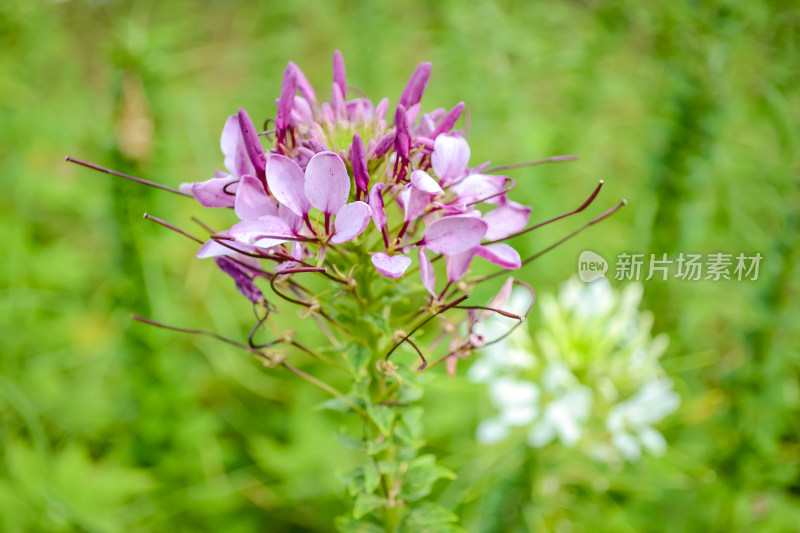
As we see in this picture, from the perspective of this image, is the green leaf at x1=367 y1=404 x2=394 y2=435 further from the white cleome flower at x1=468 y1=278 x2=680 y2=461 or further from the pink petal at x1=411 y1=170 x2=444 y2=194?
the white cleome flower at x1=468 y1=278 x2=680 y2=461

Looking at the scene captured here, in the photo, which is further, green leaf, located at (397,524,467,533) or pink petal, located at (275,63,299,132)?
green leaf, located at (397,524,467,533)

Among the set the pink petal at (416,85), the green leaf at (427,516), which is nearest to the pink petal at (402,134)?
the pink petal at (416,85)

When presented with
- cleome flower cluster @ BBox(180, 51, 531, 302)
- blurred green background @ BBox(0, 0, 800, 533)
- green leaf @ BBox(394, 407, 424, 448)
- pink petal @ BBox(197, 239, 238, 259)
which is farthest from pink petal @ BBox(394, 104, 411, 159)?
blurred green background @ BBox(0, 0, 800, 533)

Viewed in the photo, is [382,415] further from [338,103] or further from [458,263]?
[338,103]

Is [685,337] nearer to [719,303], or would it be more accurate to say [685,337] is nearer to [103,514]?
[719,303]

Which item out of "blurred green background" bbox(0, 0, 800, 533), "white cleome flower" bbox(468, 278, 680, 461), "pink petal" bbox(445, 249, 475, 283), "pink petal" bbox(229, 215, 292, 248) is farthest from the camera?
"blurred green background" bbox(0, 0, 800, 533)

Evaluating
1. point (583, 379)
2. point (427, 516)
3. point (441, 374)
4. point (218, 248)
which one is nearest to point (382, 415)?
point (427, 516)
